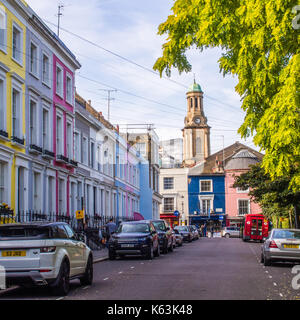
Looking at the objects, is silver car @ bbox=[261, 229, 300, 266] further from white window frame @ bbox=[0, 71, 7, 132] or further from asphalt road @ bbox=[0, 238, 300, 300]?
white window frame @ bbox=[0, 71, 7, 132]

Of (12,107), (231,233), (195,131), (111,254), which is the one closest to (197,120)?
(195,131)

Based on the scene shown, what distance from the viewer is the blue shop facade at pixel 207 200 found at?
291 feet

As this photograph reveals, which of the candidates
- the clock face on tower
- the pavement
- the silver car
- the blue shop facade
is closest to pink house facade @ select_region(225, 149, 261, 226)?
the blue shop facade

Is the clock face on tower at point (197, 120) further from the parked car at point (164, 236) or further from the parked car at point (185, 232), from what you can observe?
the parked car at point (164, 236)

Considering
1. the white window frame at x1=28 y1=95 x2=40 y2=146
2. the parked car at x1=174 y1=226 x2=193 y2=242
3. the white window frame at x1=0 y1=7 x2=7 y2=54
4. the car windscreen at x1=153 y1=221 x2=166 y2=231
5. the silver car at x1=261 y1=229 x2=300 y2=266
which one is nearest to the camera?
the silver car at x1=261 y1=229 x2=300 y2=266

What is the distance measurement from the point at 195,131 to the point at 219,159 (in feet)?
64.4

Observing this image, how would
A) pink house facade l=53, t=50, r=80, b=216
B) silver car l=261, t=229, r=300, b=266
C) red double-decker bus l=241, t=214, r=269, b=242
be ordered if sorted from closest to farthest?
1. silver car l=261, t=229, r=300, b=266
2. pink house facade l=53, t=50, r=80, b=216
3. red double-decker bus l=241, t=214, r=269, b=242

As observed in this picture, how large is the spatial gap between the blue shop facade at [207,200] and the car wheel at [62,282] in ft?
249

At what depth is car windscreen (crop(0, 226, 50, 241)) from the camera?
1247 centimetres

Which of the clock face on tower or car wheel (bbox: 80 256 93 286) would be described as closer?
car wheel (bbox: 80 256 93 286)

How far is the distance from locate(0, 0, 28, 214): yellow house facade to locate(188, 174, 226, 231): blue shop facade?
210ft

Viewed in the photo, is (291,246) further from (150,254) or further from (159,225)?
(159,225)

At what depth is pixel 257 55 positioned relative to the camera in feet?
42.6

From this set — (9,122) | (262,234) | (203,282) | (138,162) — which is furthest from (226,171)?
(203,282)
